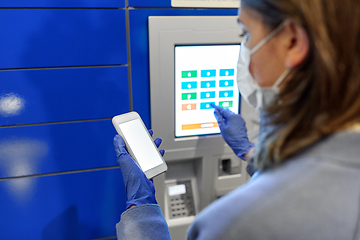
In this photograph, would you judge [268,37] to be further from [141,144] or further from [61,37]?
[61,37]

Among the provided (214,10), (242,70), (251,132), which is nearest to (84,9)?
(214,10)

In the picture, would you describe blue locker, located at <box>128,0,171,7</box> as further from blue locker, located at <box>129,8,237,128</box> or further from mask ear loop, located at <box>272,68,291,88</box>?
mask ear loop, located at <box>272,68,291,88</box>

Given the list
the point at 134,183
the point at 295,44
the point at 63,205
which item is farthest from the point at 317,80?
the point at 63,205

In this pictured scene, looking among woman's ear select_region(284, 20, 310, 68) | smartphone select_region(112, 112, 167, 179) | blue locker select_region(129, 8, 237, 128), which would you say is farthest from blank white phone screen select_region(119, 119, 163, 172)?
woman's ear select_region(284, 20, 310, 68)

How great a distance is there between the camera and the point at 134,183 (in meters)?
1.22

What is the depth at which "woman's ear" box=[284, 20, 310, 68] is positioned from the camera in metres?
0.56

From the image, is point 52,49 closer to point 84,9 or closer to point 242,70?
point 84,9

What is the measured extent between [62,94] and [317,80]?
1.11 m

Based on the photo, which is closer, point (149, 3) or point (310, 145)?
point (310, 145)

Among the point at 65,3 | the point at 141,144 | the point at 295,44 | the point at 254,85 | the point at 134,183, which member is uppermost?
the point at 65,3

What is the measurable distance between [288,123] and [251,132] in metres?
1.03

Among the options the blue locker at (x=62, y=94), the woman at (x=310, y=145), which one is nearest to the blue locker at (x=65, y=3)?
the blue locker at (x=62, y=94)

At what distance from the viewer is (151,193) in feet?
3.99

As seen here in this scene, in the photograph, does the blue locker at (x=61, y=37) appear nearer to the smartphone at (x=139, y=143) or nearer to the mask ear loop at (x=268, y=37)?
the smartphone at (x=139, y=143)
